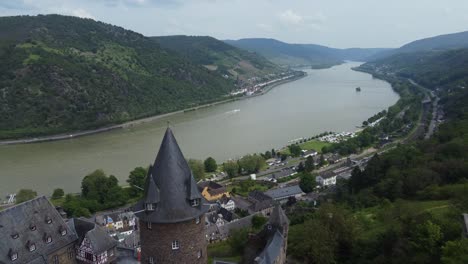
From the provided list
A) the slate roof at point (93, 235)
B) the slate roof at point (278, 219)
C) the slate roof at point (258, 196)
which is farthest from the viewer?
the slate roof at point (258, 196)

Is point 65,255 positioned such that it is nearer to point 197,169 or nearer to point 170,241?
point 170,241

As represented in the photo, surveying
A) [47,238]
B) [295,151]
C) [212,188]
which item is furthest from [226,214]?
[295,151]

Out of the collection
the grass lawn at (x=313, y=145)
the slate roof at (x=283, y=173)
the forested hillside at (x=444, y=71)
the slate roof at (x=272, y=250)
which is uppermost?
the forested hillside at (x=444, y=71)

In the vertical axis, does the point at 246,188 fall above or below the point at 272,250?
below

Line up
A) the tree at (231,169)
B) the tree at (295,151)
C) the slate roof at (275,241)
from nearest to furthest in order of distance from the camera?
the slate roof at (275,241)
the tree at (231,169)
the tree at (295,151)

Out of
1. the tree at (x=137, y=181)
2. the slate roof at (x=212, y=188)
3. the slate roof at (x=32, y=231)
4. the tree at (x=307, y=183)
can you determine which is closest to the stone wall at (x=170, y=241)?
the slate roof at (x=32, y=231)

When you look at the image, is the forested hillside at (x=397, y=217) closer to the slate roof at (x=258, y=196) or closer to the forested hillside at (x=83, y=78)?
the slate roof at (x=258, y=196)

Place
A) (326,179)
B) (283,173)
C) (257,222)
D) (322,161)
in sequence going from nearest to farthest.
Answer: (257,222) → (326,179) → (283,173) → (322,161)

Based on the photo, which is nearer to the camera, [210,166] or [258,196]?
[258,196]
